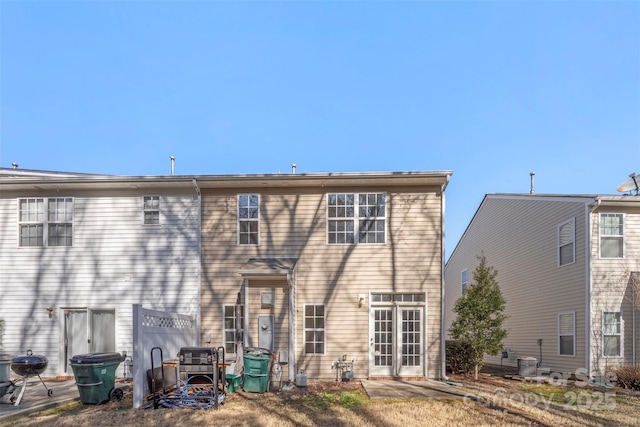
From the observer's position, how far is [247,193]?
11297mm

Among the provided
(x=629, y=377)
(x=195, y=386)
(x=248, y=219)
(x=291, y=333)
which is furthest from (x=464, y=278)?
(x=195, y=386)

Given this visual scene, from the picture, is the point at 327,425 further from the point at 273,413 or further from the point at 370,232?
the point at 370,232

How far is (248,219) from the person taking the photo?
36.8 feet

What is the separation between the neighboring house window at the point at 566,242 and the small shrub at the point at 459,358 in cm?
388

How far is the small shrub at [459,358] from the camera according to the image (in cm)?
1136

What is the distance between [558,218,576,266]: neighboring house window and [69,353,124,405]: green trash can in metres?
11.8

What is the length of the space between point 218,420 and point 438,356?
5944mm

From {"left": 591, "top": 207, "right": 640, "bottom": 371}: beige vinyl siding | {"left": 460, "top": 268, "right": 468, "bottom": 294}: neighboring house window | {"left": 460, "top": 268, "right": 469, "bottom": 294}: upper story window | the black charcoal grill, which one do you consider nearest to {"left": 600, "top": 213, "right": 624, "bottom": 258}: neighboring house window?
{"left": 591, "top": 207, "right": 640, "bottom": 371}: beige vinyl siding

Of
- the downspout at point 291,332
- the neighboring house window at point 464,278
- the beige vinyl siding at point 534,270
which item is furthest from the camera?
the neighboring house window at point 464,278

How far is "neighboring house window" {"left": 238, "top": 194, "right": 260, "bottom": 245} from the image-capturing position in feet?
36.7

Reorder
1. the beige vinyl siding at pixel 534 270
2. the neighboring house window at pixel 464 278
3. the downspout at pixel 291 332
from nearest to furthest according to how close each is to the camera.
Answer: the downspout at pixel 291 332 → the beige vinyl siding at pixel 534 270 → the neighboring house window at pixel 464 278

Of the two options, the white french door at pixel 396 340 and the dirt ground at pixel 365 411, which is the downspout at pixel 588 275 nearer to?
the dirt ground at pixel 365 411

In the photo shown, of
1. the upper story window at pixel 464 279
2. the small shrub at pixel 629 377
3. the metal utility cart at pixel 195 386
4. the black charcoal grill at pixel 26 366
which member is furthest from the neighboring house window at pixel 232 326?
the upper story window at pixel 464 279

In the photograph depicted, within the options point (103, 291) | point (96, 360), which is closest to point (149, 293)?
point (103, 291)
